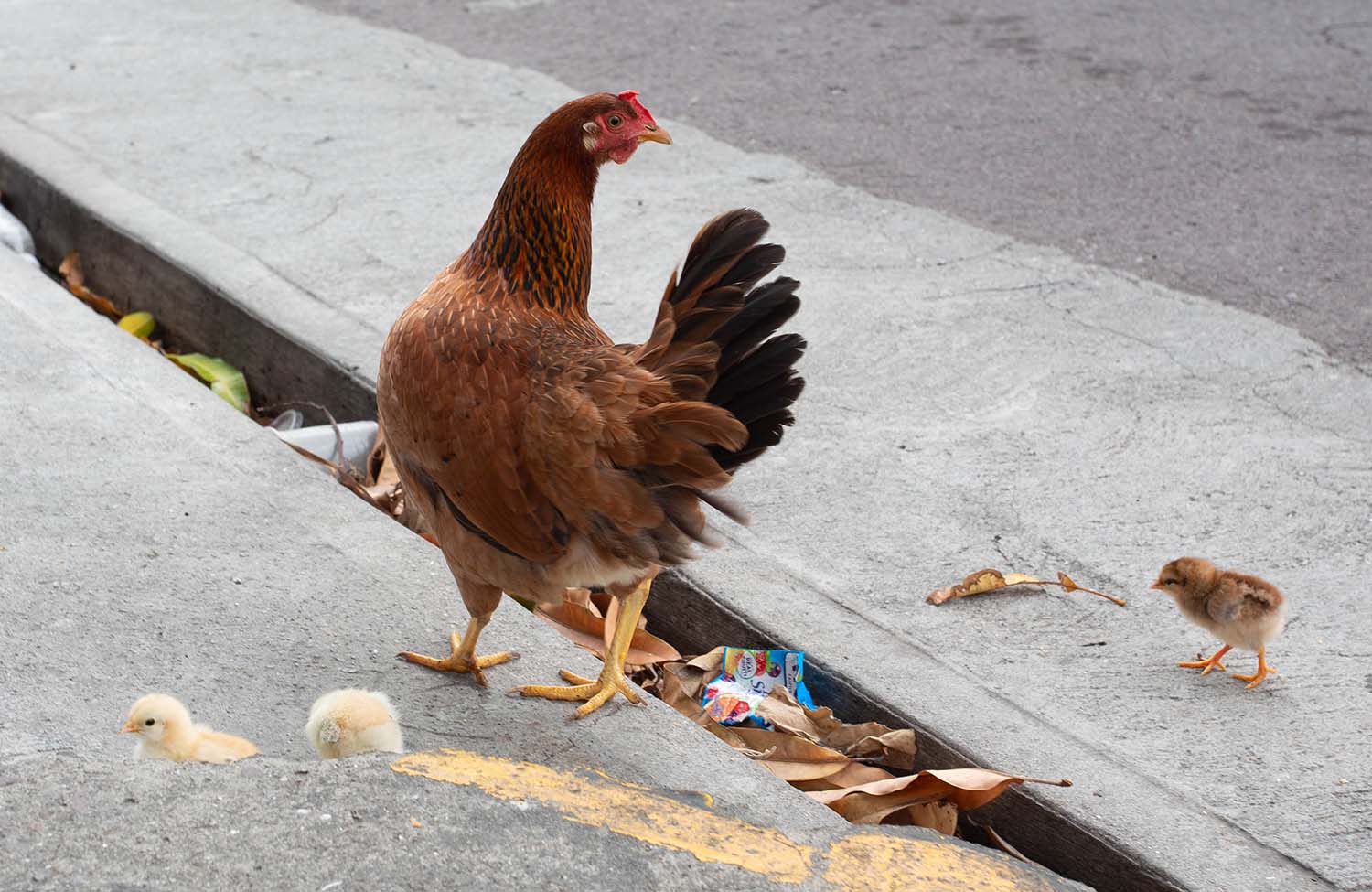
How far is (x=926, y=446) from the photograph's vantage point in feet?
14.6

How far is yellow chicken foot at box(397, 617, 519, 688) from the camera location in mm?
3150

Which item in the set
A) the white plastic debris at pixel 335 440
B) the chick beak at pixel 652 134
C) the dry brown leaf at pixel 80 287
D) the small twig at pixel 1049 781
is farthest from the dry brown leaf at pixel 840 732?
the dry brown leaf at pixel 80 287

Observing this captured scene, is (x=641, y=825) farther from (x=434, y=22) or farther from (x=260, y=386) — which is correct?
(x=434, y=22)

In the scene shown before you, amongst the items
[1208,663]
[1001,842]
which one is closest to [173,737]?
[1001,842]

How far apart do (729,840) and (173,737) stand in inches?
41.7

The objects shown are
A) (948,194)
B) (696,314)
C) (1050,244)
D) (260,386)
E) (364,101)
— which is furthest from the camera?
(364,101)

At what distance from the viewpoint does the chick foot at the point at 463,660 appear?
10.3 ft

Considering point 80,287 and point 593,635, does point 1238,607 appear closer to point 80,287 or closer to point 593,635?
point 593,635

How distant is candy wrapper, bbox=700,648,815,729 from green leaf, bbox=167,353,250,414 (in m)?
2.37

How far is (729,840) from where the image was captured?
8.32ft

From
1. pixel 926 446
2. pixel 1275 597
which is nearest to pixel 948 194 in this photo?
pixel 926 446

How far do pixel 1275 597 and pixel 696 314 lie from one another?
1.57 meters

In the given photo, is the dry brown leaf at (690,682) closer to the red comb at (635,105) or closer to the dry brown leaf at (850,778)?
the dry brown leaf at (850,778)

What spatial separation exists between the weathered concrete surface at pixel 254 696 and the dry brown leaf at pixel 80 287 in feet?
3.97
